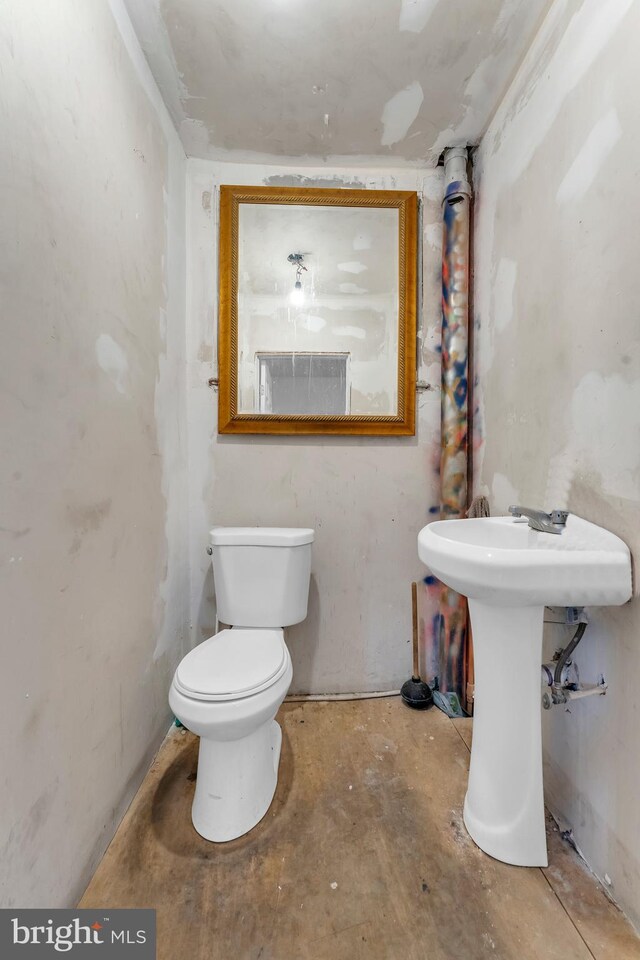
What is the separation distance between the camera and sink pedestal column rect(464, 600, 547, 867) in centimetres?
96

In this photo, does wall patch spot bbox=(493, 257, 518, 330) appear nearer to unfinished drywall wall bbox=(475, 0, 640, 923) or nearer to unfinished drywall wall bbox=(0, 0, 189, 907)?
unfinished drywall wall bbox=(475, 0, 640, 923)

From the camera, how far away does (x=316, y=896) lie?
0.92 meters

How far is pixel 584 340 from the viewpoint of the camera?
0.99 metres

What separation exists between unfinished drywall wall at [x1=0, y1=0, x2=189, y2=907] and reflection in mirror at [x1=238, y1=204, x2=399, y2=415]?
0.35 metres

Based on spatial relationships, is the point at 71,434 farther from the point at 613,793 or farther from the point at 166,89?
the point at 613,793

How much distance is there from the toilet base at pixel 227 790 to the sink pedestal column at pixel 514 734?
0.64m

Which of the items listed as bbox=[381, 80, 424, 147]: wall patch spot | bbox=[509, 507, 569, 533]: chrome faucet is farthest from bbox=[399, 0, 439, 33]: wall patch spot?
bbox=[509, 507, 569, 533]: chrome faucet

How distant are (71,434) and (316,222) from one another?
1331 mm

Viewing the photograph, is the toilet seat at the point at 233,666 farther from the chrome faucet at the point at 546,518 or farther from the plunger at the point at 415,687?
the chrome faucet at the point at 546,518

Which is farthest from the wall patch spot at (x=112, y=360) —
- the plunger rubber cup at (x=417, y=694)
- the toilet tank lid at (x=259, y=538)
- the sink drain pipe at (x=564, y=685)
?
the plunger rubber cup at (x=417, y=694)

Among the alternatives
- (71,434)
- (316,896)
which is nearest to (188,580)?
(71,434)

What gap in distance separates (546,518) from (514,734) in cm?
56

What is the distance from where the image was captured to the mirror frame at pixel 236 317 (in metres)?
1.58

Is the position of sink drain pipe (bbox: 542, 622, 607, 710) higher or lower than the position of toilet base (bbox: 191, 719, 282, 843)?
higher
